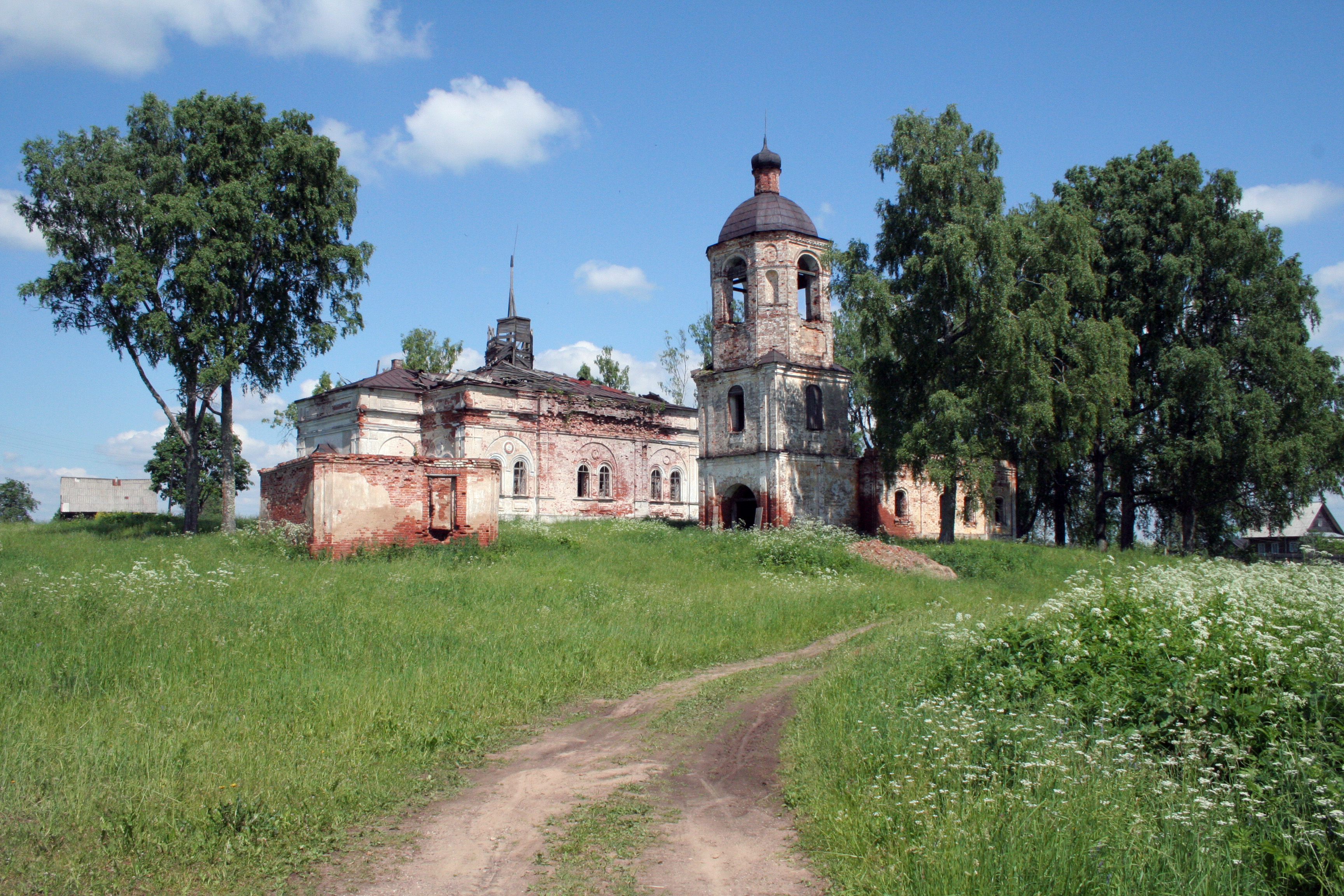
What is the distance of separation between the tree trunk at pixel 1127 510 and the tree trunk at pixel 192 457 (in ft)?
96.5

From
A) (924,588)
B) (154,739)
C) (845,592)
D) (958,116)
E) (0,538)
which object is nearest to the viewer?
(154,739)

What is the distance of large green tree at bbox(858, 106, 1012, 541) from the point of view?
24297 mm

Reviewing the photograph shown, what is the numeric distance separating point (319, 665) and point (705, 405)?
22.4 metres

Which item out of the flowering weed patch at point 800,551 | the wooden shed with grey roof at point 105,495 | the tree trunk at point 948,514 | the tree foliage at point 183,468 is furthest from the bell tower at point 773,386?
the wooden shed with grey roof at point 105,495

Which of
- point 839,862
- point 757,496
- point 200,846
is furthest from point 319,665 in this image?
point 757,496

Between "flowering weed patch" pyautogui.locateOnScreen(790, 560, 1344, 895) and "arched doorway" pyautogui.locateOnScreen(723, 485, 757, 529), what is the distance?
21.0 meters

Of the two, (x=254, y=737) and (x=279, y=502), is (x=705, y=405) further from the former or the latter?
(x=254, y=737)

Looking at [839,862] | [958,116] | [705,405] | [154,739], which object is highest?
[958,116]

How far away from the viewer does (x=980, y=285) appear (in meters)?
24.6

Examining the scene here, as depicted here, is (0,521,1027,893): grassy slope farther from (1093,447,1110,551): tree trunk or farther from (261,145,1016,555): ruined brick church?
(1093,447,1110,551): tree trunk

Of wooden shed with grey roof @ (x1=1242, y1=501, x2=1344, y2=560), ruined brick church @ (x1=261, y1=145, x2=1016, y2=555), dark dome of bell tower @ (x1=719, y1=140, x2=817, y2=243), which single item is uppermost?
dark dome of bell tower @ (x1=719, y1=140, x2=817, y2=243)

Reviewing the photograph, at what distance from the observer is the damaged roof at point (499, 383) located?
31766 mm

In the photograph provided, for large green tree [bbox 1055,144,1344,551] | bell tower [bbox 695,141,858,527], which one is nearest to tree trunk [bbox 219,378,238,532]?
bell tower [bbox 695,141,858,527]

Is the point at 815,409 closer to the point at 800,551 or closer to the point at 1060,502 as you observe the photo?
the point at 800,551
